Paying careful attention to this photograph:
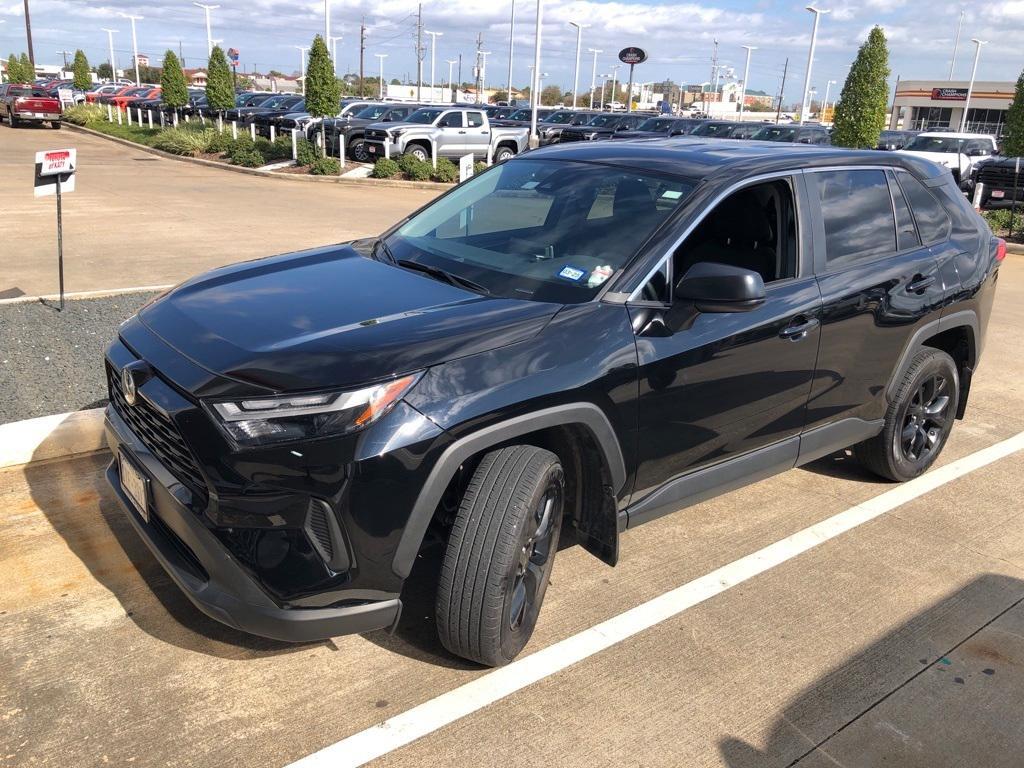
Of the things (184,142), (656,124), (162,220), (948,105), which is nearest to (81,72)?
(184,142)

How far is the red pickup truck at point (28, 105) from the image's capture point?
3588 cm

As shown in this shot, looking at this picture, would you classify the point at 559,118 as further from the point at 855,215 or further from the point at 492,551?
the point at 492,551

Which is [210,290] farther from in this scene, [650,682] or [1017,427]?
[1017,427]

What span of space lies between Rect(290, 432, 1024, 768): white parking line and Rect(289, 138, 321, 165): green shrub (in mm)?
19741

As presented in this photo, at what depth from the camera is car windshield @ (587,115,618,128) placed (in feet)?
103

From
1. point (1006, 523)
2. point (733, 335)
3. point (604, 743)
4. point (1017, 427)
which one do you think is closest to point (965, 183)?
point (1017, 427)

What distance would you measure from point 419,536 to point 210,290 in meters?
1.47

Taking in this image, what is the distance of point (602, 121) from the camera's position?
105 ft

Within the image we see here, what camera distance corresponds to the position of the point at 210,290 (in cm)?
352

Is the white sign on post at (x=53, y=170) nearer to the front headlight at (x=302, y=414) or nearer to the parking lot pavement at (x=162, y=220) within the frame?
the parking lot pavement at (x=162, y=220)

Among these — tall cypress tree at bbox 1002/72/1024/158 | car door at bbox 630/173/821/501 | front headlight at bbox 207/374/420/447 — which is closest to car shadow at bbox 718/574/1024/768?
car door at bbox 630/173/821/501

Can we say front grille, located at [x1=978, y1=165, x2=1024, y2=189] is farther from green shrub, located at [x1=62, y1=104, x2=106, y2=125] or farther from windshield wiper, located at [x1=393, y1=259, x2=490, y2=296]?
green shrub, located at [x1=62, y1=104, x2=106, y2=125]

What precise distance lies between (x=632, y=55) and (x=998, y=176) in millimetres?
29943

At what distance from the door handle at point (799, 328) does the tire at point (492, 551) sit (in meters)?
1.31
